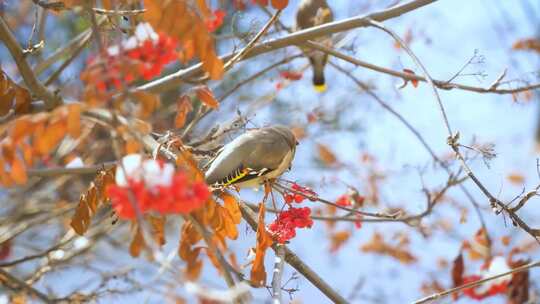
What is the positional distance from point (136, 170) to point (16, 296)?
2.24m

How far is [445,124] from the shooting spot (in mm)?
2275

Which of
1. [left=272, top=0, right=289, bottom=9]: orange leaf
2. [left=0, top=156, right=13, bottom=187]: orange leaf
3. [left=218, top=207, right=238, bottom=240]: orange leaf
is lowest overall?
[left=0, top=156, right=13, bottom=187]: orange leaf

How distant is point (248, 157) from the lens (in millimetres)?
2959

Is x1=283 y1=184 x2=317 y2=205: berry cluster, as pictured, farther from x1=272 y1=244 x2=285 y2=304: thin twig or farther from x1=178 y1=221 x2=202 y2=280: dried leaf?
x1=178 y1=221 x2=202 y2=280: dried leaf

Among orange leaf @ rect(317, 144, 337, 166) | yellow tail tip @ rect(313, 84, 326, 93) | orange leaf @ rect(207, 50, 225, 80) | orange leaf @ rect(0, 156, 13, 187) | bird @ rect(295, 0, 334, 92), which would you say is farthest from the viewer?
orange leaf @ rect(317, 144, 337, 166)

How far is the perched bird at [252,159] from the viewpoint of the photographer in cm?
282

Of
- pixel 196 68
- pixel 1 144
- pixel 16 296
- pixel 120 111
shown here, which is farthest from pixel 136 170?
pixel 16 296

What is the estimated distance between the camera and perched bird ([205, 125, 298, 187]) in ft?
9.27

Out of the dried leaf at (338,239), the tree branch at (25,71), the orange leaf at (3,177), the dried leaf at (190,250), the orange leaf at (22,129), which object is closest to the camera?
the orange leaf at (22,129)

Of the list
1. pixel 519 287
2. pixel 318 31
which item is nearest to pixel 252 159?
pixel 318 31

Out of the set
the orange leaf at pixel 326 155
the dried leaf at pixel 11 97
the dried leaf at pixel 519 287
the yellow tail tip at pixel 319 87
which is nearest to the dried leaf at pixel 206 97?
the dried leaf at pixel 11 97

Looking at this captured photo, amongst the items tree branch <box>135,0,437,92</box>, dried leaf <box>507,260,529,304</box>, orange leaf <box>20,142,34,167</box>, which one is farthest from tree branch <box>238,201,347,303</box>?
dried leaf <box>507,260,529,304</box>

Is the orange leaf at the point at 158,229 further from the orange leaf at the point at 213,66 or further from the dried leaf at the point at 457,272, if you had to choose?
the dried leaf at the point at 457,272

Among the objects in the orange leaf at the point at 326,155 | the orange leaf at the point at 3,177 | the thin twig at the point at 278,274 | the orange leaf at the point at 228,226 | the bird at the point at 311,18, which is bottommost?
the orange leaf at the point at 3,177
